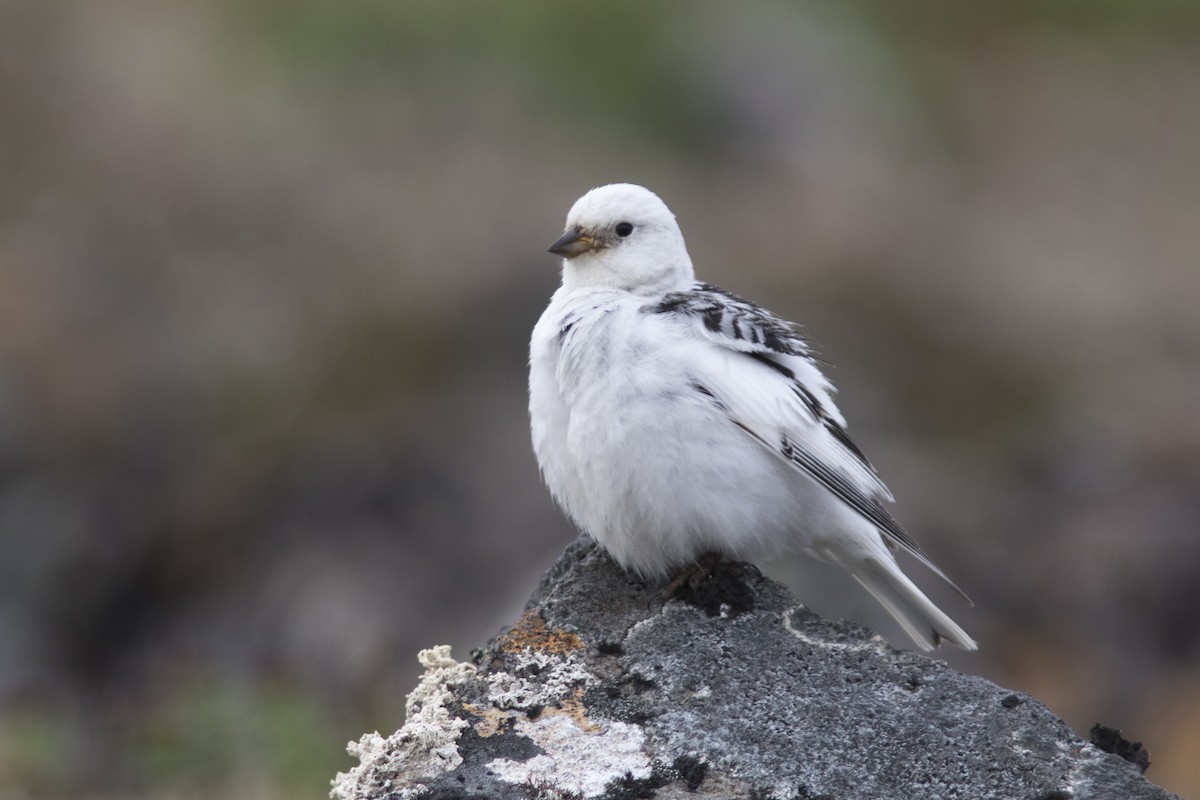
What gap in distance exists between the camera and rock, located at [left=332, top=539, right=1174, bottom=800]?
3.75 meters

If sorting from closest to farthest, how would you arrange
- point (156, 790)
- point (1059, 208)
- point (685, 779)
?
point (685, 779)
point (156, 790)
point (1059, 208)

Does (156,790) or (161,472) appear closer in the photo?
(156,790)

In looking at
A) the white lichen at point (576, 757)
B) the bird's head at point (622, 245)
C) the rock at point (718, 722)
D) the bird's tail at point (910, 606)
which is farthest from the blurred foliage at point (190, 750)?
the bird's tail at point (910, 606)

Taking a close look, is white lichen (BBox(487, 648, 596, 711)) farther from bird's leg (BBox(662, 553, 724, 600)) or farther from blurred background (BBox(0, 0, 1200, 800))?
blurred background (BBox(0, 0, 1200, 800))

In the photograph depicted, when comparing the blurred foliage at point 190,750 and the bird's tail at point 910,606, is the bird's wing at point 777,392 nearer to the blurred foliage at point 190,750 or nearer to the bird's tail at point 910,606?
the bird's tail at point 910,606

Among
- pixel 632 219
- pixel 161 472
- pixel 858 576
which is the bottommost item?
pixel 858 576

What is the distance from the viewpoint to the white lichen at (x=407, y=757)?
3.74m

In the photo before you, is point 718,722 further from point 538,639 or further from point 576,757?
point 538,639

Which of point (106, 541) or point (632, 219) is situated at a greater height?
point (106, 541)

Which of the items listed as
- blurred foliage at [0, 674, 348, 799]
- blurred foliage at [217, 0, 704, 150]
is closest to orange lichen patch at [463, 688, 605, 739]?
blurred foliage at [0, 674, 348, 799]

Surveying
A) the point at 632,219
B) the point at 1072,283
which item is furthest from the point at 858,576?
the point at 1072,283

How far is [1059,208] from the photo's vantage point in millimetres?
20719

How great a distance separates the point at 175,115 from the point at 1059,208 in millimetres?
11651

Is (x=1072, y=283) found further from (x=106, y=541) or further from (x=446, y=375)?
(x=106, y=541)
